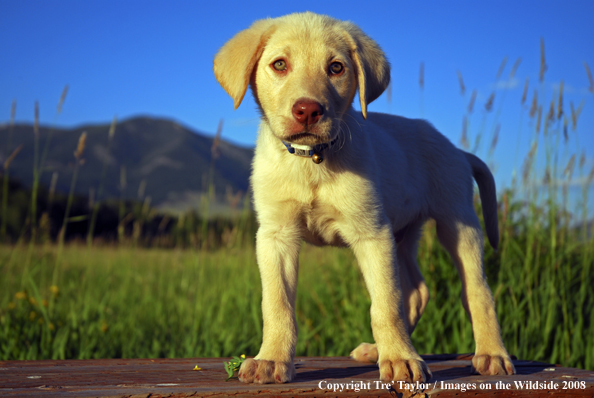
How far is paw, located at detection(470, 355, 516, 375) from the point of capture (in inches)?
100

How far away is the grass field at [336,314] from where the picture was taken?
3740 mm

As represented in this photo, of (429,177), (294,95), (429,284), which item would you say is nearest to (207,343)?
(429,284)

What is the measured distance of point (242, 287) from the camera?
4.86m

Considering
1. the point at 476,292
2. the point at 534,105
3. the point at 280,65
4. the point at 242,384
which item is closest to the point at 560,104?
the point at 534,105

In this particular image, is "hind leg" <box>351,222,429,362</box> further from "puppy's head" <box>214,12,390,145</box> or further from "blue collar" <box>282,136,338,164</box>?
"puppy's head" <box>214,12,390,145</box>

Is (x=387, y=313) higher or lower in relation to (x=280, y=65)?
lower

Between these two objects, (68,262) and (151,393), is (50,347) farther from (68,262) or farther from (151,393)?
(68,262)

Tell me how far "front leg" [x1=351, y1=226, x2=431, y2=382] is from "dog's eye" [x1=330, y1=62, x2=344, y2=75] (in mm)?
781

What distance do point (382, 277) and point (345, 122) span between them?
2.48 feet

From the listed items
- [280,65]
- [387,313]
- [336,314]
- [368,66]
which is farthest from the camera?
[336,314]

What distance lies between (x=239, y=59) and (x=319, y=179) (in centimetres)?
70

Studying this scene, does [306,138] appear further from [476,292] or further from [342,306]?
[342,306]

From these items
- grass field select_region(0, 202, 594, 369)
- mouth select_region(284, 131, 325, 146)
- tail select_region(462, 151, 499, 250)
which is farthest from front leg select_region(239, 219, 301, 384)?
grass field select_region(0, 202, 594, 369)

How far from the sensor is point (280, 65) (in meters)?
2.42
